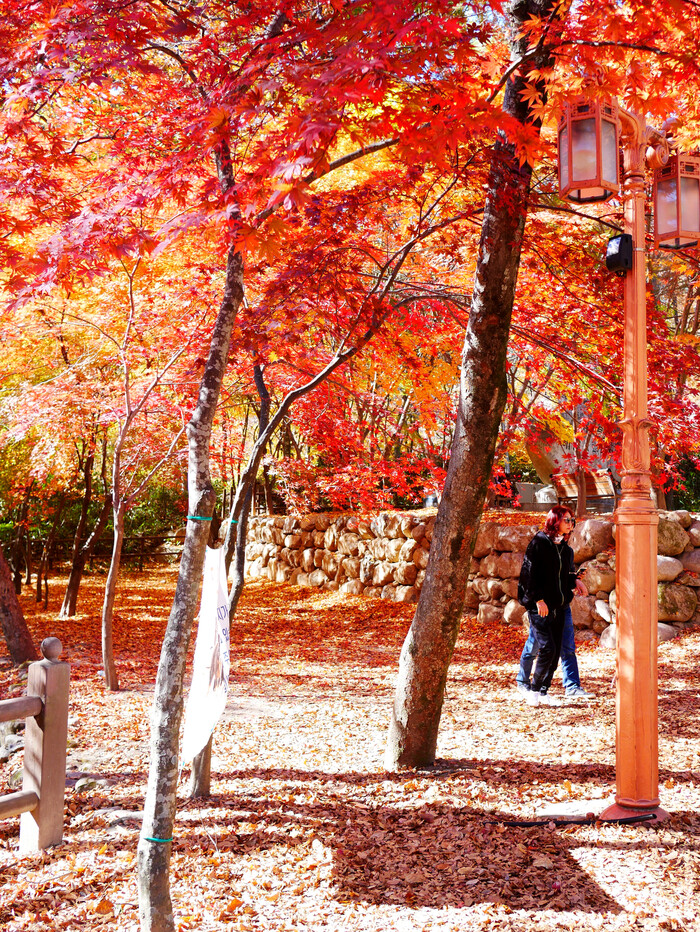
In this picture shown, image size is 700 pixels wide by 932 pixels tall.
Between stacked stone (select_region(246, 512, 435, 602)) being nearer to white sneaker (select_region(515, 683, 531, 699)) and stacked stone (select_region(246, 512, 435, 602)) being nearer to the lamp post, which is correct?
white sneaker (select_region(515, 683, 531, 699))

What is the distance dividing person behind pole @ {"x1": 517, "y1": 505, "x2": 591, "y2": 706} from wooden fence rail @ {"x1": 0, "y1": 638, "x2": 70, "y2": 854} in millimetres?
3910

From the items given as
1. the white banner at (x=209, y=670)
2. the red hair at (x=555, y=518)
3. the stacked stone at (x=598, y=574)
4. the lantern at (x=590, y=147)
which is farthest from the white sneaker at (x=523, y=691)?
the lantern at (x=590, y=147)

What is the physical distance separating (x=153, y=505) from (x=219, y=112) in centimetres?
1792

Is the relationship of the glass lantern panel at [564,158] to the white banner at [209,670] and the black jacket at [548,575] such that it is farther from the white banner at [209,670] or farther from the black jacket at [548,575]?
the black jacket at [548,575]

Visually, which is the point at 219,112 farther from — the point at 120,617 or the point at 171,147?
the point at 120,617

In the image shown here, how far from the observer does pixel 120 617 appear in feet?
41.9

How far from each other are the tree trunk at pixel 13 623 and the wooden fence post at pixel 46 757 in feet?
13.9

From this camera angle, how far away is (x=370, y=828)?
13.1ft

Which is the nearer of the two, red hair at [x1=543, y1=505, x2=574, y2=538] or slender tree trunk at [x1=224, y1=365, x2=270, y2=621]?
slender tree trunk at [x1=224, y1=365, x2=270, y2=621]

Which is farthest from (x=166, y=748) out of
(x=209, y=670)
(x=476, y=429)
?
(x=476, y=429)

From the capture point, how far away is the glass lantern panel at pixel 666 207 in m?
4.32

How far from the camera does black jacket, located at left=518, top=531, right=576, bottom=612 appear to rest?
6.37 m

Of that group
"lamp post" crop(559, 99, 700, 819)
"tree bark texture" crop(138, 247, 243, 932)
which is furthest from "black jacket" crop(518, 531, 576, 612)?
"tree bark texture" crop(138, 247, 243, 932)

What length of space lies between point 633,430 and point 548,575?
2.66 m
